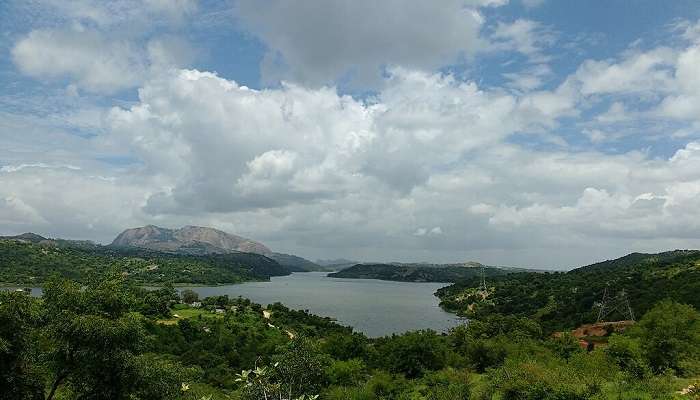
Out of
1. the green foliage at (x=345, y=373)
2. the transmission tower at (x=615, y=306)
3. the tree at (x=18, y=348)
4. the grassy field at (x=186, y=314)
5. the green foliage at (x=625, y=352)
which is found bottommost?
the grassy field at (x=186, y=314)

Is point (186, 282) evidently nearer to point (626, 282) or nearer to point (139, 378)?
point (626, 282)

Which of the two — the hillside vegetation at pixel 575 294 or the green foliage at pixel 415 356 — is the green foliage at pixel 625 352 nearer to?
the green foliage at pixel 415 356

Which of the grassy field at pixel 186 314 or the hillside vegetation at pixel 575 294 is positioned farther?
the hillside vegetation at pixel 575 294

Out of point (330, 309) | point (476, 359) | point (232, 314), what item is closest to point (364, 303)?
point (330, 309)

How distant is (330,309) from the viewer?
5094 inches

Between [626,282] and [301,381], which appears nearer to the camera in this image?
[301,381]

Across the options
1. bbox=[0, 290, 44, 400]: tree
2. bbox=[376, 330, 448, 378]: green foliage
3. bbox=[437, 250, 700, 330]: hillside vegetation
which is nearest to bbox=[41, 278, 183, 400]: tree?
bbox=[0, 290, 44, 400]: tree

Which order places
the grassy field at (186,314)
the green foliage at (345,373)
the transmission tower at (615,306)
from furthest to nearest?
the transmission tower at (615,306) → the grassy field at (186,314) → the green foliage at (345,373)

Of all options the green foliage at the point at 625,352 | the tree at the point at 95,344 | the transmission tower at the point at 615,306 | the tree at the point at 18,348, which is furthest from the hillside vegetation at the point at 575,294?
the tree at the point at 18,348

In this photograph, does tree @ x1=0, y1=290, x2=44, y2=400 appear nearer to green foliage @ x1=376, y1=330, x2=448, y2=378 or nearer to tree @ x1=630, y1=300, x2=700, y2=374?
green foliage @ x1=376, y1=330, x2=448, y2=378

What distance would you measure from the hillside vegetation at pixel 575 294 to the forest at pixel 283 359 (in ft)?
99.3

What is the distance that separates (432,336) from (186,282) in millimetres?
173650

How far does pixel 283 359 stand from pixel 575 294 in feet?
345

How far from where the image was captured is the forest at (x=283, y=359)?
15.6 m
